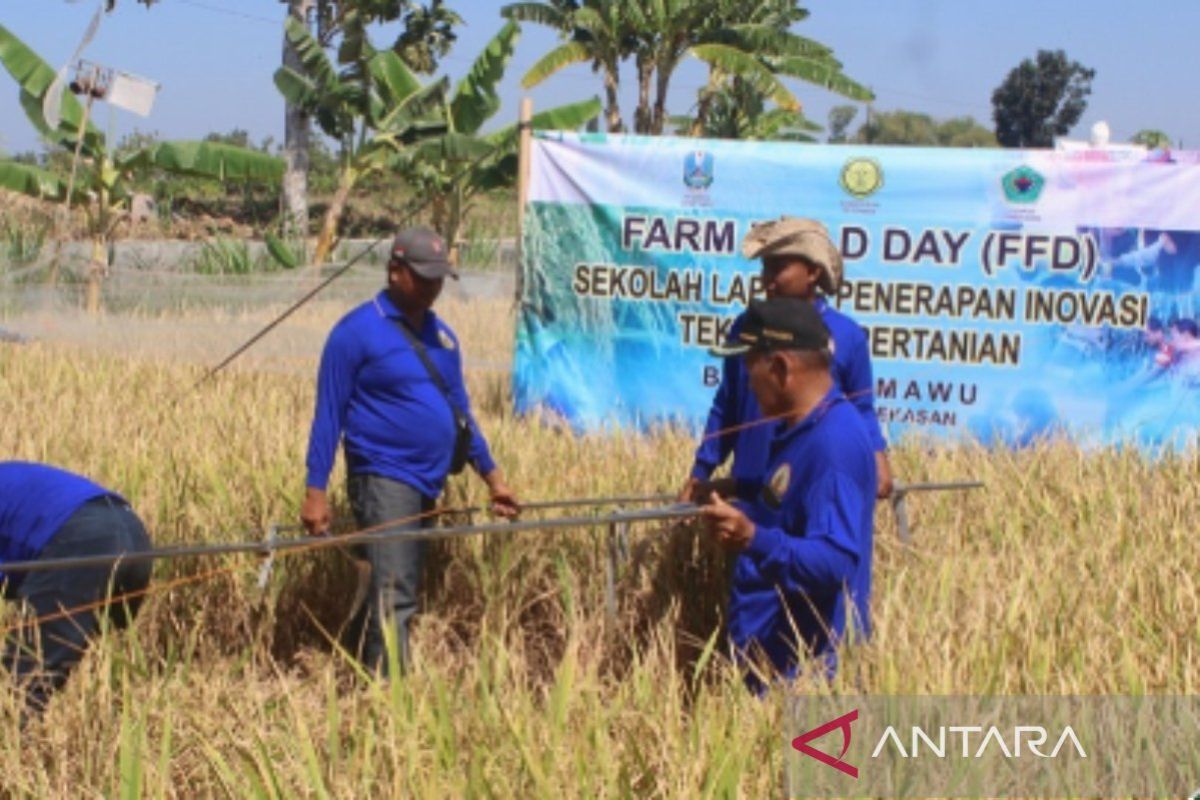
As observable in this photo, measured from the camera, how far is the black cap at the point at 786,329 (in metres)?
3.71

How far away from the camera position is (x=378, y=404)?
209 inches

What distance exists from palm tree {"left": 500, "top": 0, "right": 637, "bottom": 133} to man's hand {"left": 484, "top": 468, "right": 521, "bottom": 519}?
2066 cm

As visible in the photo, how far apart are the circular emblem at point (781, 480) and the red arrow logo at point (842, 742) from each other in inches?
27.5

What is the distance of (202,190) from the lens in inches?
1325

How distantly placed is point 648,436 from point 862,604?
181 inches

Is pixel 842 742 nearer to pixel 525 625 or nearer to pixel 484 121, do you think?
pixel 525 625

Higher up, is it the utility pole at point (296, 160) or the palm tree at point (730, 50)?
the palm tree at point (730, 50)

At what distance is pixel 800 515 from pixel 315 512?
2.11 meters

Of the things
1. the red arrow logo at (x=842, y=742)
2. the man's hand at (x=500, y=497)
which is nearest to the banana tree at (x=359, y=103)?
the man's hand at (x=500, y=497)

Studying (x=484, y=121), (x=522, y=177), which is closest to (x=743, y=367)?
(x=522, y=177)

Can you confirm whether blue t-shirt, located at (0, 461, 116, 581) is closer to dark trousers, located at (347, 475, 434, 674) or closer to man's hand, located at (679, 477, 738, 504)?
dark trousers, located at (347, 475, 434, 674)

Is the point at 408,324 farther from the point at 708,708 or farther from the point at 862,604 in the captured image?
the point at 708,708

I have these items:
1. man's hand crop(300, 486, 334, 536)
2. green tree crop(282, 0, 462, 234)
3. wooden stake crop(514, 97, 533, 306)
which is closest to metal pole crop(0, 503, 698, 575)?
man's hand crop(300, 486, 334, 536)

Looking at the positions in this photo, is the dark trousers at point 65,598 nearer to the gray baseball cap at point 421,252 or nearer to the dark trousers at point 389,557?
the dark trousers at point 389,557
